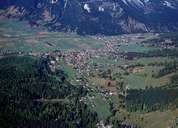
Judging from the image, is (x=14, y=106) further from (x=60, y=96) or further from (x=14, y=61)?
(x=14, y=61)

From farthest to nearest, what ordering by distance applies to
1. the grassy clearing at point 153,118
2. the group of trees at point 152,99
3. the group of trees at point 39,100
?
the group of trees at point 152,99, the group of trees at point 39,100, the grassy clearing at point 153,118

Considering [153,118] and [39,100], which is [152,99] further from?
[39,100]

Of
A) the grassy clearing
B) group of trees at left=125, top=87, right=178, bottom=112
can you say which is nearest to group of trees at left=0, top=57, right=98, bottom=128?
the grassy clearing

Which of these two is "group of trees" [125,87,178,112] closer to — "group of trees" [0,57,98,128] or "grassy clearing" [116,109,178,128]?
"grassy clearing" [116,109,178,128]

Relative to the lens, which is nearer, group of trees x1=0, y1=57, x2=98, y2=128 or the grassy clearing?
the grassy clearing

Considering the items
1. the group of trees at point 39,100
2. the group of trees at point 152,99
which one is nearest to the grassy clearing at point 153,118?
the group of trees at point 152,99

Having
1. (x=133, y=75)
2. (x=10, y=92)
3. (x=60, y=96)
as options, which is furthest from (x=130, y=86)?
(x=10, y=92)

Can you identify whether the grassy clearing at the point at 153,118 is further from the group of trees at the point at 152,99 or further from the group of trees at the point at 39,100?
the group of trees at the point at 39,100

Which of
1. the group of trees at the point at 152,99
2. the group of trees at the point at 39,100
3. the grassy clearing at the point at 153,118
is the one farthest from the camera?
the group of trees at the point at 152,99

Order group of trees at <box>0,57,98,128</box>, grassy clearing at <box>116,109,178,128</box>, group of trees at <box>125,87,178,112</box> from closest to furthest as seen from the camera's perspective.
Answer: grassy clearing at <box>116,109,178,128</box> < group of trees at <box>0,57,98,128</box> < group of trees at <box>125,87,178,112</box>

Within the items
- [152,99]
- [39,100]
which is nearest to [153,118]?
[152,99]

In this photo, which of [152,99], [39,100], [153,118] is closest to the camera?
[153,118]
